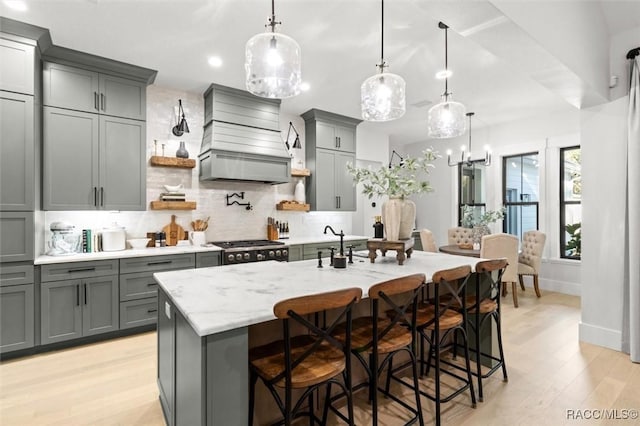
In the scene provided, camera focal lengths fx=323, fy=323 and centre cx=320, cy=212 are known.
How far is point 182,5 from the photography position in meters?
2.70

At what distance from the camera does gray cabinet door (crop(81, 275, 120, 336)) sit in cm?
336

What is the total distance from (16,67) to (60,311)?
93.7 inches

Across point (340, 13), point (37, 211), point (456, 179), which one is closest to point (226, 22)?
point (340, 13)

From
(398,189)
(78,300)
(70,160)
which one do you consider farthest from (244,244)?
(398,189)

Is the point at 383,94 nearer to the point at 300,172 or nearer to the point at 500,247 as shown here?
the point at 300,172

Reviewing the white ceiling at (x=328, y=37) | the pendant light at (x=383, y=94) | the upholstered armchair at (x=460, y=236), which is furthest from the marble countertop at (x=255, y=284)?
the upholstered armchair at (x=460, y=236)

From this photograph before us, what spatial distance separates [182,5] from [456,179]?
6048 millimetres

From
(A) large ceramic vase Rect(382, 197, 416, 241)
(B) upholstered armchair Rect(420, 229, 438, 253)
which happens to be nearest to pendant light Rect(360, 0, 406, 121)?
(A) large ceramic vase Rect(382, 197, 416, 241)

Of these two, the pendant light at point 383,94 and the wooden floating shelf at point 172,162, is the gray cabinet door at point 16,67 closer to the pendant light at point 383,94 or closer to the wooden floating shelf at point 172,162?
the wooden floating shelf at point 172,162

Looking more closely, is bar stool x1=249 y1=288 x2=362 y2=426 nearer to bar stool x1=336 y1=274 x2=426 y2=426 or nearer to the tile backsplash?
bar stool x1=336 y1=274 x2=426 y2=426

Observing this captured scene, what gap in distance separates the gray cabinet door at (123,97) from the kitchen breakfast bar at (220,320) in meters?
2.57

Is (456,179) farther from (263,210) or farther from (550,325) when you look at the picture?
(263,210)

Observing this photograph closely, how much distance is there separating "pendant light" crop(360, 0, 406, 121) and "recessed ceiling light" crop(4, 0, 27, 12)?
2.88 m

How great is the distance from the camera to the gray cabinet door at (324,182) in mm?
5512
